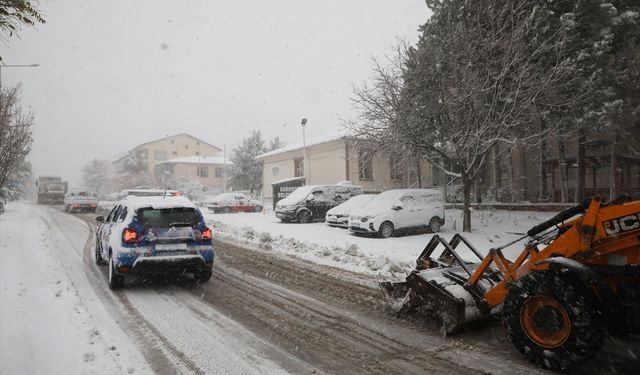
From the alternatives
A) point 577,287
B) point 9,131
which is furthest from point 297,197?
point 577,287

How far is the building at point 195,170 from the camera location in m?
65.6

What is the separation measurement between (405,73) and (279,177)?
A: 22537 millimetres

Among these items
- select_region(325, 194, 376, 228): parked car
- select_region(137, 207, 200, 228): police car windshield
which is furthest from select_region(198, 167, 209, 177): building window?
select_region(137, 207, 200, 228): police car windshield

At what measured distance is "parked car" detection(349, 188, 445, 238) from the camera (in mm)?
14469

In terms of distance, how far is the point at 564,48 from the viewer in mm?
14758

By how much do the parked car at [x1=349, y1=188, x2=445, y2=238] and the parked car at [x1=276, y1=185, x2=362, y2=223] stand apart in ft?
15.0

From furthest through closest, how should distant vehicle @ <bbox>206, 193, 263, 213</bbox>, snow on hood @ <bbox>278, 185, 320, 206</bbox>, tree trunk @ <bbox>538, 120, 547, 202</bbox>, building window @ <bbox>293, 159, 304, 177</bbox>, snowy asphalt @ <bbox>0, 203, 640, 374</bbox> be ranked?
building window @ <bbox>293, 159, 304, 177</bbox>, distant vehicle @ <bbox>206, 193, 263, 213</bbox>, tree trunk @ <bbox>538, 120, 547, 202</bbox>, snow on hood @ <bbox>278, 185, 320, 206</bbox>, snowy asphalt @ <bbox>0, 203, 640, 374</bbox>

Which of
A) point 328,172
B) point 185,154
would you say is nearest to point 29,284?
point 328,172

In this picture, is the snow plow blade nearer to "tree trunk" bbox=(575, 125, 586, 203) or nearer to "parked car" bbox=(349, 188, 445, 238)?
"parked car" bbox=(349, 188, 445, 238)

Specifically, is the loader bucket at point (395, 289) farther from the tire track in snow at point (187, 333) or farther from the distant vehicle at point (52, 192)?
the distant vehicle at point (52, 192)

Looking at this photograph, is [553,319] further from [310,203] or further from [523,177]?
[523,177]

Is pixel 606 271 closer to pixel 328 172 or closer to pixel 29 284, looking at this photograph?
pixel 29 284

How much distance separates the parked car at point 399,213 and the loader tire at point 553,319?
10184 millimetres

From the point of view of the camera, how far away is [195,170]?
6856 centimetres
